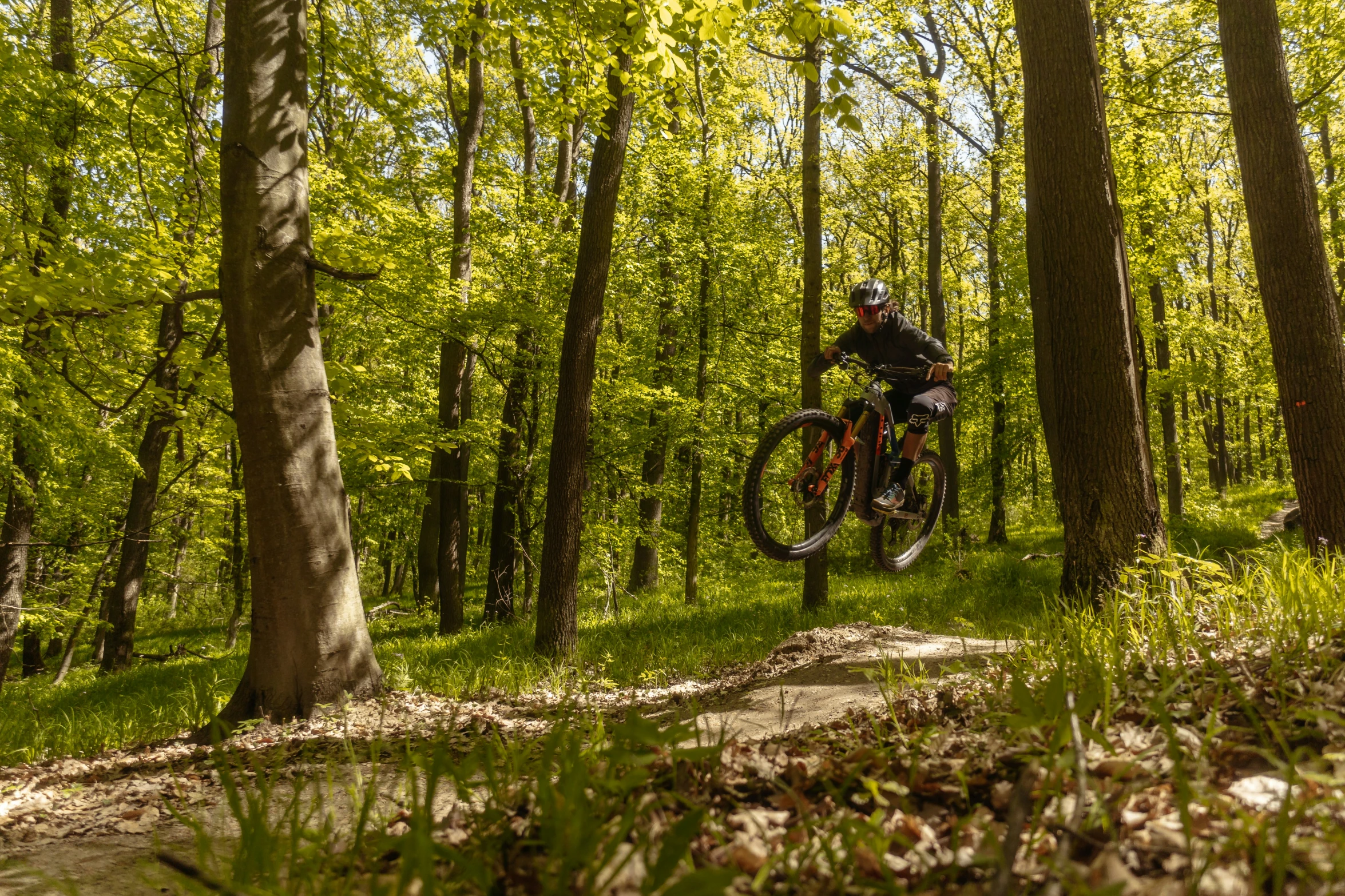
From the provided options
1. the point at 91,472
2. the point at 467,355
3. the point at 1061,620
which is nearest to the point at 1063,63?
the point at 1061,620

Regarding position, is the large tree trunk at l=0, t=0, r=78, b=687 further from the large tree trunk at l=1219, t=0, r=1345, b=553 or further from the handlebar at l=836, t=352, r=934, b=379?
the large tree trunk at l=1219, t=0, r=1345, b=553

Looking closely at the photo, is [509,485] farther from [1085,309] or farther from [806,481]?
[1085,309]

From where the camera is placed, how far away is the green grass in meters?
5.77

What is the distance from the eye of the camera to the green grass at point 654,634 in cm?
577

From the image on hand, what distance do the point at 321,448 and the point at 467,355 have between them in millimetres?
7291

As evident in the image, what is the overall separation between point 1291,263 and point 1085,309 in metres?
3.38

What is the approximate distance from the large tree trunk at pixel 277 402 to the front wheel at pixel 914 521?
4.41 metres

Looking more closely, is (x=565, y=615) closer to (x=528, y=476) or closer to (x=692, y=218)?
(x=528, y=476)

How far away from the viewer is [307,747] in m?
4.30

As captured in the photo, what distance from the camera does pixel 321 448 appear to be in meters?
5.17

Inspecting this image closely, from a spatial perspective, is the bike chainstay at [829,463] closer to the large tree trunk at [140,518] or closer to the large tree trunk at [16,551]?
the large tree trunk at [140,518]

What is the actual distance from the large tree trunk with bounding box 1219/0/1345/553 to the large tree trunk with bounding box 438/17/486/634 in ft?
33.2

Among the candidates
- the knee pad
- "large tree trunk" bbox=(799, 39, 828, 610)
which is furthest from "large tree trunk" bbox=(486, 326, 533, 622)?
the knee pad

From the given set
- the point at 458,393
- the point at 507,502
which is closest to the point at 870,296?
the point at 507,502
